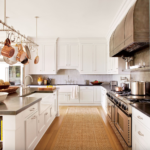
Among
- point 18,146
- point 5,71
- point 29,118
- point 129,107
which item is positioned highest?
point 5,71

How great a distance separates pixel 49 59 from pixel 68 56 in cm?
78

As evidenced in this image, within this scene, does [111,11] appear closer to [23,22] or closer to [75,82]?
[23,22]

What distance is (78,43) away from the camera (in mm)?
5621

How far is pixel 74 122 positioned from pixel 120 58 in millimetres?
2055

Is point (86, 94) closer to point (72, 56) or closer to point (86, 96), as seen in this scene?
point (86, 96)

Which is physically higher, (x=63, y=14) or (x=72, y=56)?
(x=63, y=14)

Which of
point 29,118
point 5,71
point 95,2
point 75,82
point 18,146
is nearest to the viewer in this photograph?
point 18,146

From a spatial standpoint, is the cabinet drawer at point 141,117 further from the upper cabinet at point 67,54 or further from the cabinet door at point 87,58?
the upper cabinet at point 67,54

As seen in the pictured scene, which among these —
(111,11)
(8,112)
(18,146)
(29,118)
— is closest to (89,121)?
(29,118)

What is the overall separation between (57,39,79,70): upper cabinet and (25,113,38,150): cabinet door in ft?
11.8

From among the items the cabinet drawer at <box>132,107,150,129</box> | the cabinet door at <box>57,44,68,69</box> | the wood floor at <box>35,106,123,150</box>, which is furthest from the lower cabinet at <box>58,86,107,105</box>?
the cabinet drawer at <box>132,107,150,129</box>

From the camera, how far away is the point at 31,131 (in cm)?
202

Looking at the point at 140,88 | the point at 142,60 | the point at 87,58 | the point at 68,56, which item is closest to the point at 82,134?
the point at 140,88

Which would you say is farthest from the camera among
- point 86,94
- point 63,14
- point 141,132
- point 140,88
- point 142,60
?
point 86,94
